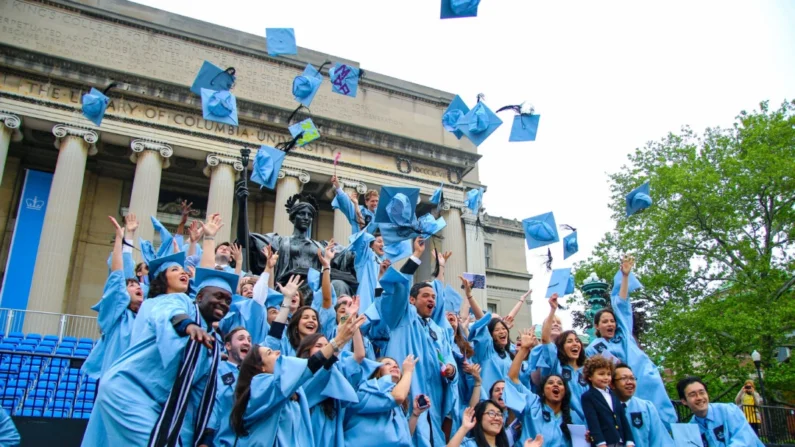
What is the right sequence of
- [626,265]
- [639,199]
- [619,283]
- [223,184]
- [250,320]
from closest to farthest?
[250,320], [626,265], [619,283], [639,199], [223,184]

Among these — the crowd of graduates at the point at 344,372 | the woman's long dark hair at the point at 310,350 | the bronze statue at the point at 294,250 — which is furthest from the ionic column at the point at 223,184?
the woman's long dark hair at the point at 310,350

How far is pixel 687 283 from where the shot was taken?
86.8 ft

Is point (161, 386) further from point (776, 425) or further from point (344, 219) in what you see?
point (344, 219)

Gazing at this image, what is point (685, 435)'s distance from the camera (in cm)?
599

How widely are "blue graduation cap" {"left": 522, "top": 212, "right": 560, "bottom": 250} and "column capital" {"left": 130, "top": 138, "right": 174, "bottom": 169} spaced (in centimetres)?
1793

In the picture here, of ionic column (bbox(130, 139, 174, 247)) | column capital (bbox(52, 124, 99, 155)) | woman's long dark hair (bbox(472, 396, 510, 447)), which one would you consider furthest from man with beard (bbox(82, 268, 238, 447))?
column capital (bbox(52, 124, 99, 155))

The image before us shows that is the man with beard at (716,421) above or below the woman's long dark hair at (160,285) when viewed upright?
below

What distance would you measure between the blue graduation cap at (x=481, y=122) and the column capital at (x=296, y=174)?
50.8ft

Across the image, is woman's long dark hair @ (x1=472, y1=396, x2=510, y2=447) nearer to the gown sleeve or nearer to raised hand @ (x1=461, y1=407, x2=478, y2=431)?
raised hand @ (x1=461, y1=407, x2=478, y2=431)

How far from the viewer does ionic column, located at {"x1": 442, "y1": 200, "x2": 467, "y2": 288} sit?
30.0m

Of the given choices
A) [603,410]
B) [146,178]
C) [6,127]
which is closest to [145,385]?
[603,410]

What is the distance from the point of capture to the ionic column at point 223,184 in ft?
83.1

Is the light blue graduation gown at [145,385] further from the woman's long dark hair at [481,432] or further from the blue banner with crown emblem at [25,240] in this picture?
the blue banner with crown emblem at [25,240]

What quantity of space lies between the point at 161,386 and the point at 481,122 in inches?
407
